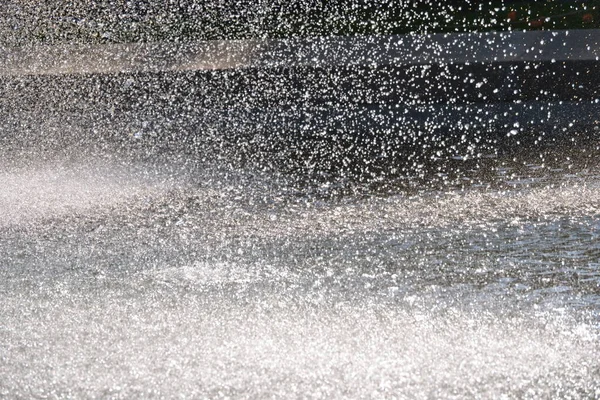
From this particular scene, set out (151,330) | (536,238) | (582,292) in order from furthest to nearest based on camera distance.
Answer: (536,238)
(582,292)
(151,330)

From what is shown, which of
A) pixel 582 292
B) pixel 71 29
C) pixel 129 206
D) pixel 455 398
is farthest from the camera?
pixel 71 29

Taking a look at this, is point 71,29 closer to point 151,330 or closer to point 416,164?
point 416,164

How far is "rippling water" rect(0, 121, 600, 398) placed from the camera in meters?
1.98

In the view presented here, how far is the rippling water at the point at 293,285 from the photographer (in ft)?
6.49

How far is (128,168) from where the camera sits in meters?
4.00

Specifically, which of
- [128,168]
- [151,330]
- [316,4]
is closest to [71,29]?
[316,4]

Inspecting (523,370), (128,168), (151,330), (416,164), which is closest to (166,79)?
(128,168)

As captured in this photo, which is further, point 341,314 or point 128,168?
point 128,168

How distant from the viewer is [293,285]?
255cm

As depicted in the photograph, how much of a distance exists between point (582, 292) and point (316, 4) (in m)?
5.88

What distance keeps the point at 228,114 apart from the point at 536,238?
2.36 meters

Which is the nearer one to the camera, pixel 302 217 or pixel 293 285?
pixel 293 285

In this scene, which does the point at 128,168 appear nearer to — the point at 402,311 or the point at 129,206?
the point at 129,206

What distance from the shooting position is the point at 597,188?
3.55m
